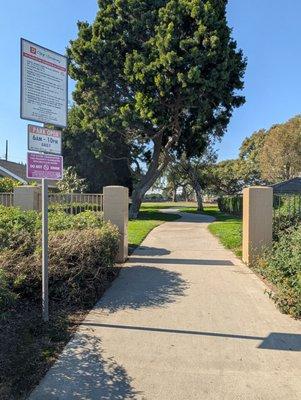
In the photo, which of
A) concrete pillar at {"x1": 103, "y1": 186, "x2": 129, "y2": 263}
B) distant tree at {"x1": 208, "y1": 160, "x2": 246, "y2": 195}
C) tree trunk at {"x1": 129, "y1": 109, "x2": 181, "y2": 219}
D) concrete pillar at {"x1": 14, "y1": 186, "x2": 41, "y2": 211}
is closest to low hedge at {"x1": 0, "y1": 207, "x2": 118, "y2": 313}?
concrete pillar at {"x1": 103, "y1": 186, "x2": 129, "y2": 263}

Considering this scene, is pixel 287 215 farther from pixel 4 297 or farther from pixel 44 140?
pixel 4 297

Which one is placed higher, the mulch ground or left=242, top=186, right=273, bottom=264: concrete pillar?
left=242, top=186, right=273, bottom=264: concrete pillar

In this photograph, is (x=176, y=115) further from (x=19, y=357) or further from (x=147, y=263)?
(x=19, y=357)

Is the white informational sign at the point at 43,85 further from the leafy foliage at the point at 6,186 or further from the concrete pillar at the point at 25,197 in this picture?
the leafy foliage at the point at 6,186

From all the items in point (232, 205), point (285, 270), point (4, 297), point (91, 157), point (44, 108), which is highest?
point (91, 157)

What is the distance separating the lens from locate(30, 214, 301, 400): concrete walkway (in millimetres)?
3961

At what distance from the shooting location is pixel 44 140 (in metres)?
5.74

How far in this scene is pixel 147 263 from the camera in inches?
401

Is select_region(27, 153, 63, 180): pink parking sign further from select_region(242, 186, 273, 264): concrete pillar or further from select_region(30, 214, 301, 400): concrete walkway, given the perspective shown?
select_region(242, 186, 273, 264): concrete pillar

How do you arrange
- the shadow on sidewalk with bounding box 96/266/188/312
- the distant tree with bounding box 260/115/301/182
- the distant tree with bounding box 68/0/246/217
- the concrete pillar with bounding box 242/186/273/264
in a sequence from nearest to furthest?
the shadow on sidewalk with bounding box 96/266/188/312
the concrete pillar with bounding box 242/186/273/264
the distant tree with bounding box 68/0/246/217
the distant tree with bounding box 260/115/301/182

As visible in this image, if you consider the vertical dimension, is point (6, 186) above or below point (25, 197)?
above

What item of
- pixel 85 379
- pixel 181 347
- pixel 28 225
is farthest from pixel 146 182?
pixel 85 379

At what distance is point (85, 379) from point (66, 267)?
8.74 ft

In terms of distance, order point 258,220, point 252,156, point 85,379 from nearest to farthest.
Result: point 85,379 → point 258,220 → point 252,156
